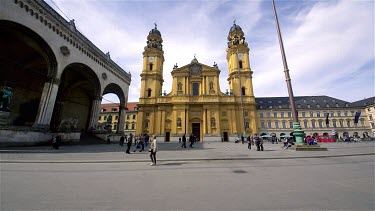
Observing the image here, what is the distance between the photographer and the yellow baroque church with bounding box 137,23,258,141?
114ft

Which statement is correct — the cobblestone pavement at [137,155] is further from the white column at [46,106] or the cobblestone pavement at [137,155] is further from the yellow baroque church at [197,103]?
the yellow baroque church at [197,103]

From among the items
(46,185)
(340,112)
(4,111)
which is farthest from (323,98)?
(4,111)

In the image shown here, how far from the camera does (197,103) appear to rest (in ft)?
117

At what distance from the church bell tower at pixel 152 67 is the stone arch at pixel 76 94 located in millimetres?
12196

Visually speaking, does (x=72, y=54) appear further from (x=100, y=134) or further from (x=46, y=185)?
(x=46, y=185)

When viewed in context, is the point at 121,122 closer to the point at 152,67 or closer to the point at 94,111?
the point at 94,111

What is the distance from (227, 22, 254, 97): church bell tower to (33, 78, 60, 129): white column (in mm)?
33918

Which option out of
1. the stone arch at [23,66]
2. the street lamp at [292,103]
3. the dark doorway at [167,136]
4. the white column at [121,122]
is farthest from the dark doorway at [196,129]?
the stone arch at [23,66]

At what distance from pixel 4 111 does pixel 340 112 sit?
2812 inches

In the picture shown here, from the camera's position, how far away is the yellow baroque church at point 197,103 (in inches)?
1363

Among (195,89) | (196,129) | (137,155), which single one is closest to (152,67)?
(195,89)

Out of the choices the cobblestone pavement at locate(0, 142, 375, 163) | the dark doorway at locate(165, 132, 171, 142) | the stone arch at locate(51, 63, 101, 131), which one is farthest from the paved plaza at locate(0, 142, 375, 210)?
the dark doorway at locate(165, 132, 171, 142)

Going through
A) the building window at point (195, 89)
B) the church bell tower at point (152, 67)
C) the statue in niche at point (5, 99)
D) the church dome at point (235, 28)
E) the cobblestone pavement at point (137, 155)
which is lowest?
the cobblestone pavement at point (137, 155)

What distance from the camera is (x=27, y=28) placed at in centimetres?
1422
